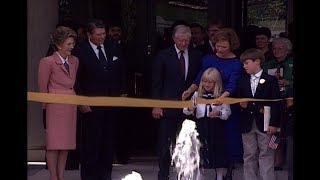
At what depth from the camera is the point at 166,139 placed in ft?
29.1

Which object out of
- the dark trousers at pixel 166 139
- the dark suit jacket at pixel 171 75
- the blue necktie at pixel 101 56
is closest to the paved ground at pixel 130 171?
the dark trousers at pixel 166 139

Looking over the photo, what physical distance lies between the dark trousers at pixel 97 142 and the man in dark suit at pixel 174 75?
1.83 ft

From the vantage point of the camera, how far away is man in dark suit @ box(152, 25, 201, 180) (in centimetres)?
879

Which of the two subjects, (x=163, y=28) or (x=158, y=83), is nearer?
(x=158, y=83)

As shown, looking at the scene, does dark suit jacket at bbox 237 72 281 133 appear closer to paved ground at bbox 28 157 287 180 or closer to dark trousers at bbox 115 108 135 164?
paved ground at bbox 28 157 287 180

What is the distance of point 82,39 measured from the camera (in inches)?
388

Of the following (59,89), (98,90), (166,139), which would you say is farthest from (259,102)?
(59,89)

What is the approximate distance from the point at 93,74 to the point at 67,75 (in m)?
0.43

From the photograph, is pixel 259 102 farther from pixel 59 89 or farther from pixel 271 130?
pixel 59 89

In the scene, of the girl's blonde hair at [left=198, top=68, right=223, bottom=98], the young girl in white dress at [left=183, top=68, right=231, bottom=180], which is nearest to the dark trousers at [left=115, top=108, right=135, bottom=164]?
the young girl in white dress at [left=183, top=68, right=231, bottom=180]

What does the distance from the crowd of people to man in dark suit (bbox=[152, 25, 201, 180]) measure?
0.01 meters

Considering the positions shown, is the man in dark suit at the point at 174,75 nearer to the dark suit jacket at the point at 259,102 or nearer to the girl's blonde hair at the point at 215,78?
the girl's blonde hair at the point at 215,78
